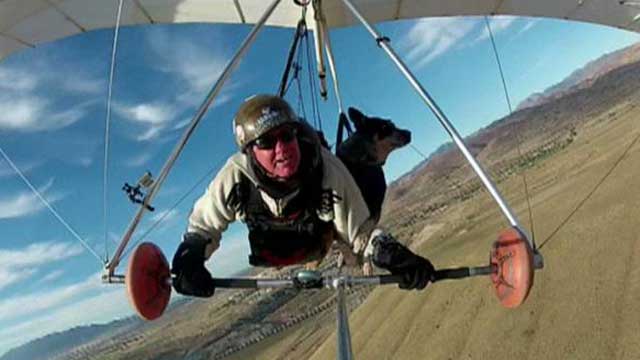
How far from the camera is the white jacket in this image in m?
4.02

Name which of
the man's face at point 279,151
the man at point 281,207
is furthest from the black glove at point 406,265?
the man's face at point 279,151

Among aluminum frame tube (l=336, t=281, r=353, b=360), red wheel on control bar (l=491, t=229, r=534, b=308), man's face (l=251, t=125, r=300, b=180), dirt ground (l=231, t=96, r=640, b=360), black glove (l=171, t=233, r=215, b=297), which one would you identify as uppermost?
man's face (l=251, t=125, r=300, b=180)

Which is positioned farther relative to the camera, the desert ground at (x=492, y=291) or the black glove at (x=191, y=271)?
the desert ground at (x=492, y=291)

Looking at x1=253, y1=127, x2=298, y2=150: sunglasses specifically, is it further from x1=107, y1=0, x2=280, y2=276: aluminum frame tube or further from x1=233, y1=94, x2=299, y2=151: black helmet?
x1=107, y1=0, x2=280, y2=276: aluminum frame tube

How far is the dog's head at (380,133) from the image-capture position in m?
5.26

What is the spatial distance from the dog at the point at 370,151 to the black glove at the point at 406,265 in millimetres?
1313

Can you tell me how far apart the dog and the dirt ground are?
4136 centimetres

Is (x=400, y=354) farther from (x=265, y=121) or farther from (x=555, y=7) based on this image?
(x=265, y=121)

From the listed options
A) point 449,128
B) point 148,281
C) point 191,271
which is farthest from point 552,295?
point 148,281

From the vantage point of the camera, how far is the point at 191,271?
11.4ft

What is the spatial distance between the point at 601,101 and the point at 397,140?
560 ft

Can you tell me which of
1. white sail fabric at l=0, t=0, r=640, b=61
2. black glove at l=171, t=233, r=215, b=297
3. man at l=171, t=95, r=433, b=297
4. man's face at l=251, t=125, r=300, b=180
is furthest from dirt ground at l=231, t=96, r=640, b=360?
black glove at l=171, t=233, r=215, b=297

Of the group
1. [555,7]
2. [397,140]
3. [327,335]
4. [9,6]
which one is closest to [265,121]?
[397,140]

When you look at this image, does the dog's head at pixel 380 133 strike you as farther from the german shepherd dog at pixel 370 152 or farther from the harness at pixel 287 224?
the harness at pixel 287 224
